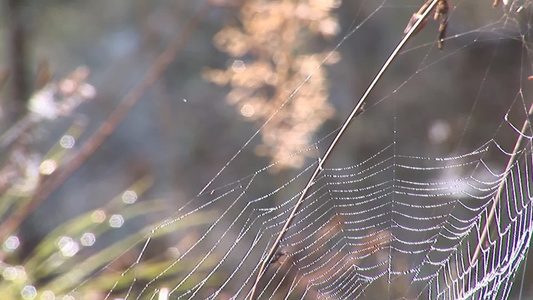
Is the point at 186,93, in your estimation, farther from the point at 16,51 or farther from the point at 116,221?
the point at 116,221

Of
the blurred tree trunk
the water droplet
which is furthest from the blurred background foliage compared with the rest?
the water droplet

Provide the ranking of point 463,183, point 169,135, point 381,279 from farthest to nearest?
point 169,135
point 463,183
point 381,279

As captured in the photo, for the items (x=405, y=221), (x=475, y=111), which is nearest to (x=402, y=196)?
(x=405, y=221)

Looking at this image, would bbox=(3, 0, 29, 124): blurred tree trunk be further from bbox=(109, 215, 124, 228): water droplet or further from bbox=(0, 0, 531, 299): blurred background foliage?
bbox=(109, 215, 124, 228): water droplet

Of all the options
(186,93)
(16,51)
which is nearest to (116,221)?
(186,93)

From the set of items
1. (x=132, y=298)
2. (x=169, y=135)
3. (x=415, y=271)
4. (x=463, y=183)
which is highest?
(x=169, y=135)

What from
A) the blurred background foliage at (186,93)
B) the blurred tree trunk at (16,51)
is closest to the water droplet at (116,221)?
the blurred background foliage at (186,93)

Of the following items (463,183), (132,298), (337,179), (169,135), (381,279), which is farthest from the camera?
(169,135)

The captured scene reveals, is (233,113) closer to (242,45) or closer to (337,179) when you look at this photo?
(337,179)

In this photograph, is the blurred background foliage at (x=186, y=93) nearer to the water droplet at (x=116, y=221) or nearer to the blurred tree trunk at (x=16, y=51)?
the blurred tree trunk at (x=16, y=51)
